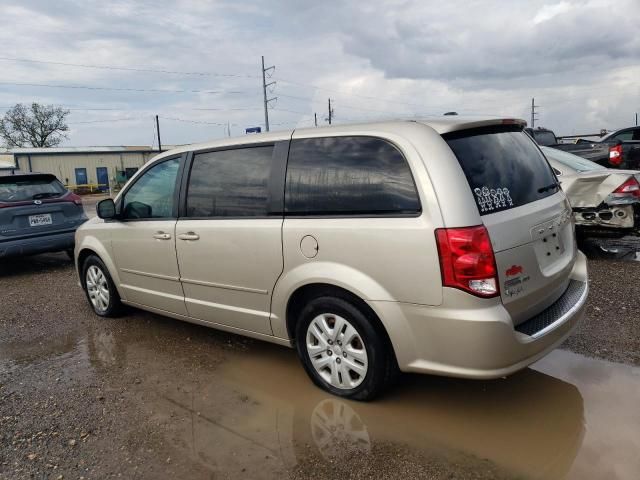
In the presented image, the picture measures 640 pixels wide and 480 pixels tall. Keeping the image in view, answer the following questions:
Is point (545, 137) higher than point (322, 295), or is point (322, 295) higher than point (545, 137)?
point (545, 137)

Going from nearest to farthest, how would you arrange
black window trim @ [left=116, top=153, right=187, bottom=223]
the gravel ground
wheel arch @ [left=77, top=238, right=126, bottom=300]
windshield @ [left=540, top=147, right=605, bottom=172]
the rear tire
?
the gravel ground < black window trim @ [left=116, top=153, right=187, bottom=223] < wheel arch @ [left=77, top=238, right=126, bottom=300] < the rear tire < windshield @ [left=540, top=147, right=605, bottom=172]

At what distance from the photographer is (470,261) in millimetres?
2672

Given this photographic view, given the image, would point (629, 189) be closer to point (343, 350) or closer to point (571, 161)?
point (571, 161)

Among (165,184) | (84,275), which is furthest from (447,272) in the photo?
(84,275)

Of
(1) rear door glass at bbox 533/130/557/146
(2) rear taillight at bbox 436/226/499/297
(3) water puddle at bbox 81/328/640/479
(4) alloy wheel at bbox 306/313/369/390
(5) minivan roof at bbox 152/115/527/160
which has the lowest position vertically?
(3) water puddle at bbox 81/328/640/479

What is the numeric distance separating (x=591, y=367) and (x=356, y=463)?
79.6 inches

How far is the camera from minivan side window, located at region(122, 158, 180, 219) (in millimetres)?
4332

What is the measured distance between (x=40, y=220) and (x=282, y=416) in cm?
629

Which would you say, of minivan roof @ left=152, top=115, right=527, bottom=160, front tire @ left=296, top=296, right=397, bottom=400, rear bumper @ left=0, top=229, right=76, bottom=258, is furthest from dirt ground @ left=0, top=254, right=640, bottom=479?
rear bumper @ left=0, top=229, right=76, bottom=258

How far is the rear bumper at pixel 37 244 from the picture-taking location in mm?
7426

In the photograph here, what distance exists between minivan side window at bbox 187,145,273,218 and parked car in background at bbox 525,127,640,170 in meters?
6.36

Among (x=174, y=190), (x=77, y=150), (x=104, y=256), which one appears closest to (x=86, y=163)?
(x=77, y=150)

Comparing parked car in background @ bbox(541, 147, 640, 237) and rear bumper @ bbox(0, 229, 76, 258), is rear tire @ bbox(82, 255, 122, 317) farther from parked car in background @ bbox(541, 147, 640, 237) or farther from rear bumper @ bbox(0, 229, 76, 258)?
parked car in background @ bbox(541, 147, 640, 237)

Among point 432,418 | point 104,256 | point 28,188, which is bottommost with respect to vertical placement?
point 432,418
